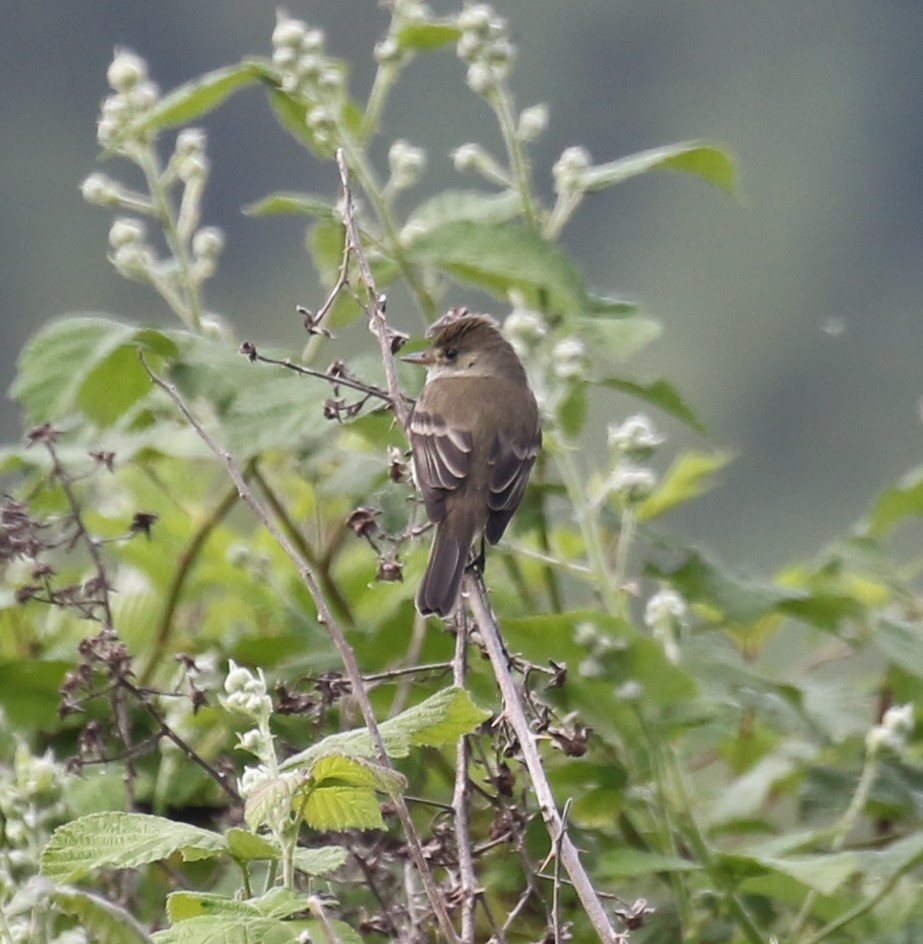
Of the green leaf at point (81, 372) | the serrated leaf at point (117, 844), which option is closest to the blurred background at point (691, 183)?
the green leaf at point (81, 372)

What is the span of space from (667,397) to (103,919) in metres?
2.15

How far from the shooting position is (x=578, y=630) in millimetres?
2865

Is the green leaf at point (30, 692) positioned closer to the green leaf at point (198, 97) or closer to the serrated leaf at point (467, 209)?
the green leaf at point (198, 97)

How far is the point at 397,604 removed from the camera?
124 inches

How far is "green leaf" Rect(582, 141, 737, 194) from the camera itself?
333 centimetres

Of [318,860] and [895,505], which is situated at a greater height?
[318,860]

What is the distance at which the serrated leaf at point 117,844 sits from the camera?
1.90 m

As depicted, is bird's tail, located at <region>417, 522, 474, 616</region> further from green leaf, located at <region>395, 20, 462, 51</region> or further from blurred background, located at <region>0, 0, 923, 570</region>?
blurred background, located at <region>0, 0, 923, 570</region>

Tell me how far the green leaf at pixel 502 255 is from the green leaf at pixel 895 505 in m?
0.87

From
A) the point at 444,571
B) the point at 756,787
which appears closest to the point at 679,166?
the point at 444,571

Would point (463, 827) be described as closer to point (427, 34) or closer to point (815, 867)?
point (815, 867)

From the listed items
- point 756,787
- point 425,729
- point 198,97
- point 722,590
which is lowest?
point 756,787

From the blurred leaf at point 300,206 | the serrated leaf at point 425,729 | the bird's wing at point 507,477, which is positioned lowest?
the bird's wing at point 507,477

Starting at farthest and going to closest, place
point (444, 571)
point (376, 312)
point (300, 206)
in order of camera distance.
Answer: point (300, 206), point (444, 571), point (376, 312)
